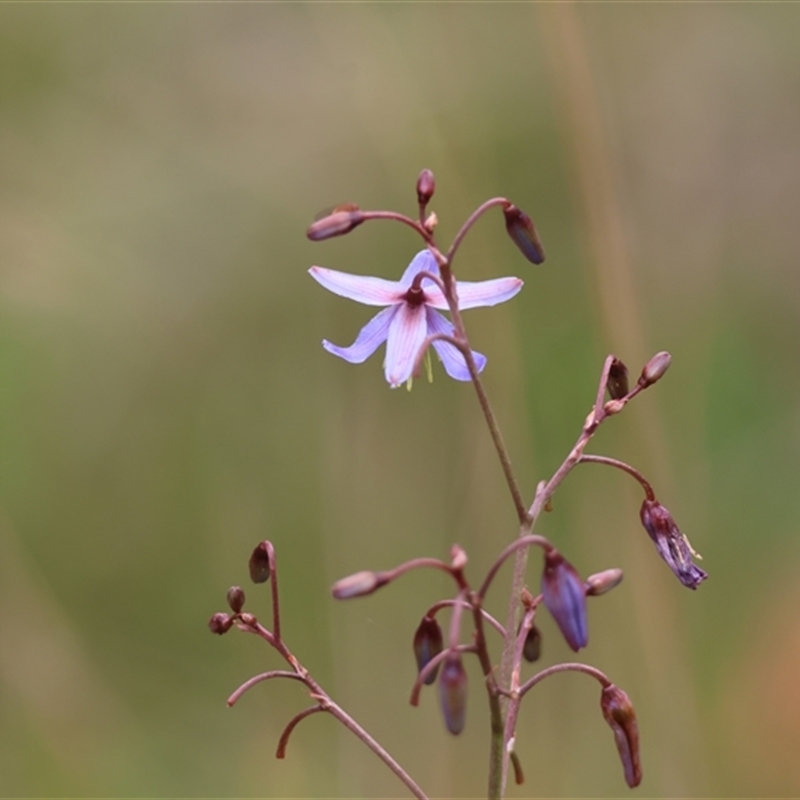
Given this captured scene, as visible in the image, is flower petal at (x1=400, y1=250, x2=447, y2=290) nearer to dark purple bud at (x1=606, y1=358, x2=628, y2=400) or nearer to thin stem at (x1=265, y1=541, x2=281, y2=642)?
dark purple bud at (x1=606, y1=358, x2=628, y2=400)

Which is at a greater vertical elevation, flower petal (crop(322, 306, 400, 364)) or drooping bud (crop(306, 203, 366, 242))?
drooping bud (crop(306, 203, 366, 242))

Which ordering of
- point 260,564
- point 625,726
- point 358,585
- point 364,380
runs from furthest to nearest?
point 364,380 < point 260,564 < point 625,726 < point 358,585

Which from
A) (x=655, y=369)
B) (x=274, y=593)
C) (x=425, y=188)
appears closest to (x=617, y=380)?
(x=655, y=369)

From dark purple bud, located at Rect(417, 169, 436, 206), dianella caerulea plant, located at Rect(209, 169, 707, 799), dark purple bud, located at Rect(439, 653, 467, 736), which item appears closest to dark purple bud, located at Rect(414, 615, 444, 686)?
dianella caerulea plant, located at Rect(209, 169, 707, 799)

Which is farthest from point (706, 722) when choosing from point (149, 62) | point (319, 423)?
point (149, 62)

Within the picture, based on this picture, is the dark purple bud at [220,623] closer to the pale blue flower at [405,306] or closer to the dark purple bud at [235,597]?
the dark purple bud at [235,597]

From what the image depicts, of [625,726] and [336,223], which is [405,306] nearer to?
[336,223]

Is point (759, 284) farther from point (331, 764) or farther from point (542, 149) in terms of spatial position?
point (331, 764)
